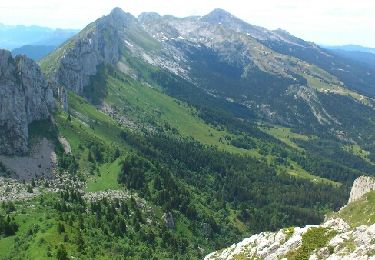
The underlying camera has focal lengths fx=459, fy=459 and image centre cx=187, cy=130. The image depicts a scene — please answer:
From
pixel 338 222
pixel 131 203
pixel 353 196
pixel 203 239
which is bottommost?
pixel 203 239

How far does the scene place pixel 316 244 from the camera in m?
70.6

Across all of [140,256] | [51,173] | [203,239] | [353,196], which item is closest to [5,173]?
[51,173]

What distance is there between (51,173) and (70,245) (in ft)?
257

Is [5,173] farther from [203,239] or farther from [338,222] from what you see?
[338,222]

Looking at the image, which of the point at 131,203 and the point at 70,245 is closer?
the point at 70,245

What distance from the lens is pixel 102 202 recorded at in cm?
17688

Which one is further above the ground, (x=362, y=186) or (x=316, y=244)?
(x=316, y=244)

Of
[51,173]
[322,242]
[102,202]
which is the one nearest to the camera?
[322,242]

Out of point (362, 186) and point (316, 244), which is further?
point (362, 186)

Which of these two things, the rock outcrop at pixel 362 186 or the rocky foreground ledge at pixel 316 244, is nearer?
the rocky foreground ledge at pixel 316 244

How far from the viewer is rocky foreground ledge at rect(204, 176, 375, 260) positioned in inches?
2459

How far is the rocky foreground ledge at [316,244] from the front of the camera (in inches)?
2459

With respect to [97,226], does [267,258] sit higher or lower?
higher

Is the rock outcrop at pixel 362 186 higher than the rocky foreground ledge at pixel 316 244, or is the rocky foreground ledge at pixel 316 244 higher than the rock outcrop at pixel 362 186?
the rocky foreground ledge at pixel 316 244
